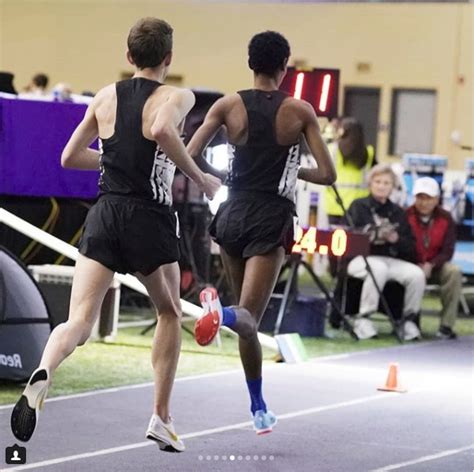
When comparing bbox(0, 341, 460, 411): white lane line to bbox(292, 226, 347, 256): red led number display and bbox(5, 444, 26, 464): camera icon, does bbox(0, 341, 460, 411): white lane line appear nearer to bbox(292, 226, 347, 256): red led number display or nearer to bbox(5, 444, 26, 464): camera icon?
bbox(292, 226, 347, 256): red led number display

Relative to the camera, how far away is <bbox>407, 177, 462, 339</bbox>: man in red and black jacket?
1316 centimetres

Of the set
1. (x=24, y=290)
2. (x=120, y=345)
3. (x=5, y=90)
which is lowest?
(x=120, y=345)

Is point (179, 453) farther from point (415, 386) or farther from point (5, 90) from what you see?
point (5, 90)

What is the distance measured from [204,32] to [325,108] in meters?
14.1

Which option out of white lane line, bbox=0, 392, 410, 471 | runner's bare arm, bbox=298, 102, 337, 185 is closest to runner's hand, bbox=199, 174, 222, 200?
runner's bare arm, bbox=298, 102, 337, 185

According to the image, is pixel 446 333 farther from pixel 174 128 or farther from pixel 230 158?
pixel 174 128

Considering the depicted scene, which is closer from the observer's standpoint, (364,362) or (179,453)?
(179,453)

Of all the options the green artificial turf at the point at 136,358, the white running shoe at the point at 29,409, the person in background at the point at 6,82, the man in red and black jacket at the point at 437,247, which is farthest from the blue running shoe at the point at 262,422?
the person in background at the point at 6,82

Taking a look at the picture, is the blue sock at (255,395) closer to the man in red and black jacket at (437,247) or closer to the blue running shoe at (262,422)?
the blue running shoe at (262,422)

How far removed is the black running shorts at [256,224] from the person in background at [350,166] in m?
6.68

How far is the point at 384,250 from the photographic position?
12961mm

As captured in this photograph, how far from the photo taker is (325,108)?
1114cm

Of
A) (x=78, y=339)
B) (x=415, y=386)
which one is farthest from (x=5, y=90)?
(x=78, y=339)

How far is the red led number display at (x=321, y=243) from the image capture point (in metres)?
12.0
